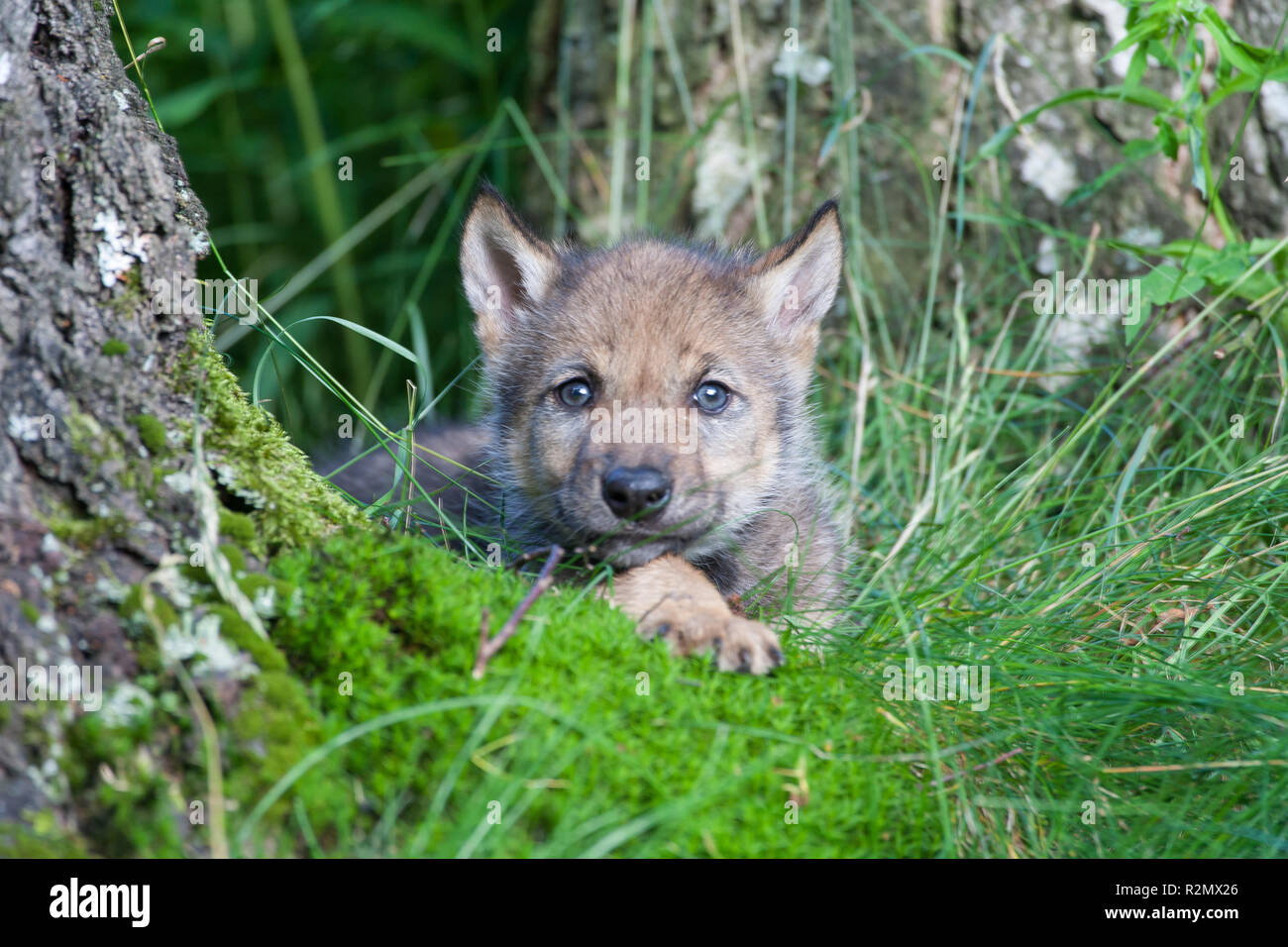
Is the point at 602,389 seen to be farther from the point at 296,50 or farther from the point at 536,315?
the point at 296,50

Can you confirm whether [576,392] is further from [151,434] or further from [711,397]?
[151,434]

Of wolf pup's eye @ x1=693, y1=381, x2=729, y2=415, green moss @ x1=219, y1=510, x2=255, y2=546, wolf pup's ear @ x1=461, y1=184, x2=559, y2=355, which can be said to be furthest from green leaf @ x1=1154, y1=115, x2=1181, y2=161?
green moss @ x1=219, y1=510, x2=255, y2=546

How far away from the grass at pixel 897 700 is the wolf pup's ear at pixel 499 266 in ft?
3.32

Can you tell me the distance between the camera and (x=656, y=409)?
3.49m

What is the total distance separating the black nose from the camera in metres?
3.06

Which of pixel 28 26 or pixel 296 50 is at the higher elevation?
pixel 296 50

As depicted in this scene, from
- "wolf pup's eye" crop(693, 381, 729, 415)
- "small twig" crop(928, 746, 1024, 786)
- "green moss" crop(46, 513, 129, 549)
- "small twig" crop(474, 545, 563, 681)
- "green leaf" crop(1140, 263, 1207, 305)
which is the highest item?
"green leaf" crop(1140, 263, 1207, 305)

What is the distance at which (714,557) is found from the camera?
11.8 feet

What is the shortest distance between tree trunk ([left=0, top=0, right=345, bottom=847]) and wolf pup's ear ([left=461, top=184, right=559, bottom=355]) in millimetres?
1484

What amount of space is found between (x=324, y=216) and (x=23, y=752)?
190 inches

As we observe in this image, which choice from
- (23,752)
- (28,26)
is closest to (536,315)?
(28,26)

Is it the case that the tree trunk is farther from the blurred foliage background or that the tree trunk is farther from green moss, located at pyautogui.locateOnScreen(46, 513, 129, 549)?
the blurred foliage background

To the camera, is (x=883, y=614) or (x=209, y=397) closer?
(x=209, y=397)
